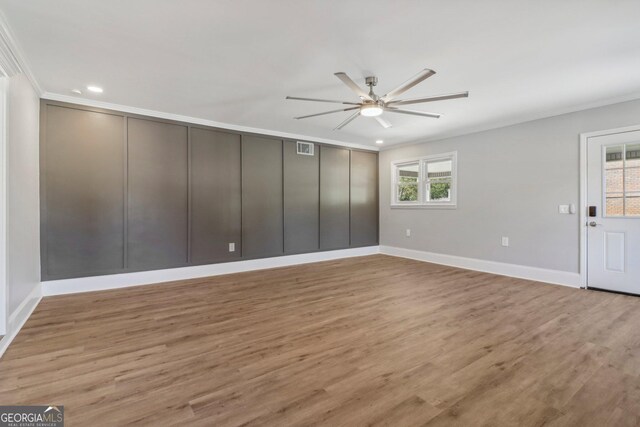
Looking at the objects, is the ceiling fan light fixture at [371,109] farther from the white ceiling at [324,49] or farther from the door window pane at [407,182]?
→ the door window pane at [407,182]

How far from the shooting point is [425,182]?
6105mm

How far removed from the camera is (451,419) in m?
1.55

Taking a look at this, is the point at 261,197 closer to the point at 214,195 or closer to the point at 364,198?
the point at 214,195

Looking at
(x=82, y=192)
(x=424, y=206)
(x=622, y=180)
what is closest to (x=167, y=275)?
(x=82, y=192)

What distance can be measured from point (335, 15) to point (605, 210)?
428 cm

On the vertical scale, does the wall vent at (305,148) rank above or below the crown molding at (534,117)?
below

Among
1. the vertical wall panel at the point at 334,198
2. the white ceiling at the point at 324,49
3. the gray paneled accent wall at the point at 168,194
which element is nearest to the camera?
the white ceiling at the point at 324,49

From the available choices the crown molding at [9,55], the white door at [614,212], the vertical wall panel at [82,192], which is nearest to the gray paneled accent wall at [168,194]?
the vertical wall panel at [82,192]

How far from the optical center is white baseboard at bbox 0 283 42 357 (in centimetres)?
234

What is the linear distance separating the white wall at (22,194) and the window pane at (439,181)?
608cm

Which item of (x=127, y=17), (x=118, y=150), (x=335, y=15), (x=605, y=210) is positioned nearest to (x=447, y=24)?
(x=335, y=15)

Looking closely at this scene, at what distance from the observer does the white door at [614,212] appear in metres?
3.66

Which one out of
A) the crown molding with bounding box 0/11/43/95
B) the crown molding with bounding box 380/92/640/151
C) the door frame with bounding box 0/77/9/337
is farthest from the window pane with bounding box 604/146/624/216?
the door frame with bounding box 0/77/9/337

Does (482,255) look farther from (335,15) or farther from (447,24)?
(335,15)
